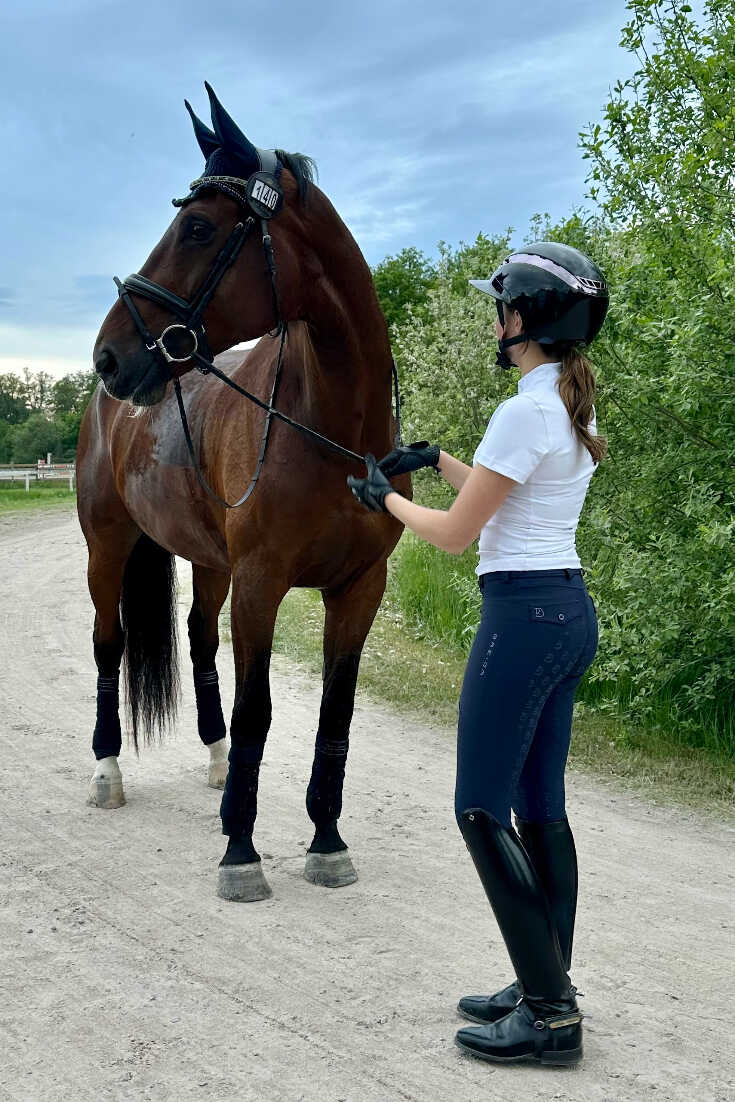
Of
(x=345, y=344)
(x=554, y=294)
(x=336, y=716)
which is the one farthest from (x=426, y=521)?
(x=336, y=716)

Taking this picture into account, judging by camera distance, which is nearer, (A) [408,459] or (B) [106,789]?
(A) [408,459]

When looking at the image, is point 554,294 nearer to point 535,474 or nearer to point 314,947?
point 535,474

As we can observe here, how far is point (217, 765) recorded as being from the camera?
516cm

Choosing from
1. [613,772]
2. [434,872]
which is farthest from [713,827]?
[434,872]

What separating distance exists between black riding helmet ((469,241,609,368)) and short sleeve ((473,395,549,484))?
25cm

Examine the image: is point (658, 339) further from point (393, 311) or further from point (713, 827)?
point (393, 311)

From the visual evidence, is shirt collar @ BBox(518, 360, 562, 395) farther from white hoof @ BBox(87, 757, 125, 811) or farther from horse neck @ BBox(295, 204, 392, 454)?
white hoof @ BBox(87, 757, 125, 811)

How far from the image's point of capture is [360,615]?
397 cm

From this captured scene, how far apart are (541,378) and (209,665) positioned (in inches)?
127

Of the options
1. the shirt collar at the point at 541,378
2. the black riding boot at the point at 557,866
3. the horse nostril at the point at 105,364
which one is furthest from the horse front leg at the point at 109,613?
the shirt collar at the point at 541,378

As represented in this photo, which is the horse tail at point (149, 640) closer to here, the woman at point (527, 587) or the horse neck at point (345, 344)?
the horse neck at point (345, 344)

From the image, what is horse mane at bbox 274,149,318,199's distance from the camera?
353 centimetres

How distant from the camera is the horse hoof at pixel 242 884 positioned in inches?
147

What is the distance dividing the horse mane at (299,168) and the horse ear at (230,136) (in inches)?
Answer: 5.0
